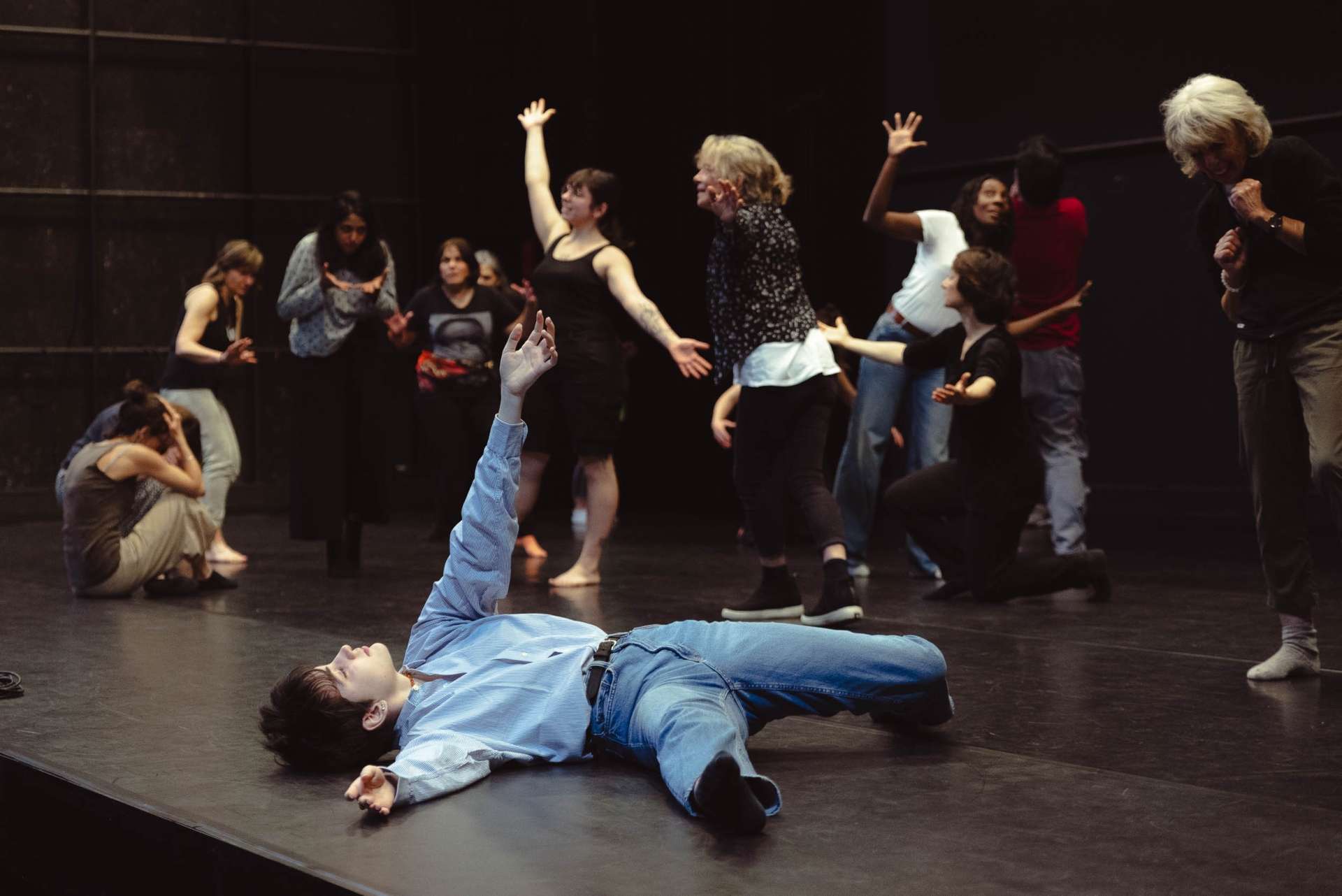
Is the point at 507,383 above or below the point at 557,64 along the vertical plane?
below

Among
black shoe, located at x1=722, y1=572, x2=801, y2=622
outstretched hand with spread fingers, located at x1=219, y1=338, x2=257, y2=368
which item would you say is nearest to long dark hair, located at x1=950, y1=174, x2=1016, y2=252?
black shoe, located at x1=722, y1=572, x2=801, y2=622

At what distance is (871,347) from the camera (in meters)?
5.86

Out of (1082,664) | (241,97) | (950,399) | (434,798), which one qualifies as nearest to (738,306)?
(950,399)

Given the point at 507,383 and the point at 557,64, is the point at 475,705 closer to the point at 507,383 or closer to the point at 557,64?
the point at 507,383

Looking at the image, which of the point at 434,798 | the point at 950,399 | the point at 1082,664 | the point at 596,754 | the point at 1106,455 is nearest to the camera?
the point at 434,798

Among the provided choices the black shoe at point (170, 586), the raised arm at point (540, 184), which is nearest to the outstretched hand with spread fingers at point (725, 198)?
the raised arm at point (540, 184)

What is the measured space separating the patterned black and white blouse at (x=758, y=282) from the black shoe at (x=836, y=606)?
771 mm

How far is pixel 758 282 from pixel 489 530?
223 cm

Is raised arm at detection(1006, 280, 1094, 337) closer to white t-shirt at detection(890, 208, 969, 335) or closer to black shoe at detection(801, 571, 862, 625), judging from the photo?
white t-shirt at detection(890, 208, 969, 335)

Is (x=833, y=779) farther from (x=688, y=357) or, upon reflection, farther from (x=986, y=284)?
(x=986, y=284)

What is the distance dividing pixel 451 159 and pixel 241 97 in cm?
140

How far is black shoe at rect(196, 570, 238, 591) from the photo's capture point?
6.27m

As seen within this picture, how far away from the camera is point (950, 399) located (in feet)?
17.4

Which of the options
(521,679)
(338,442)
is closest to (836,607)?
(521,679)
